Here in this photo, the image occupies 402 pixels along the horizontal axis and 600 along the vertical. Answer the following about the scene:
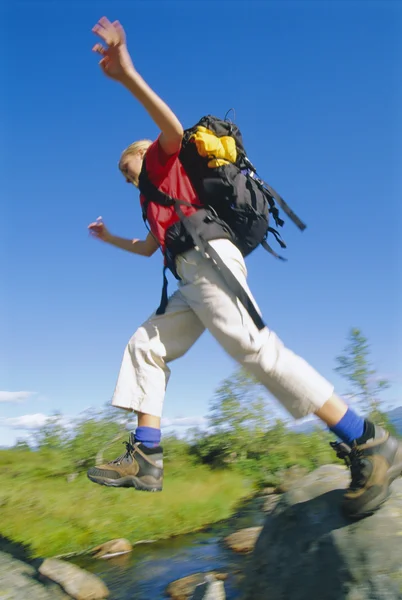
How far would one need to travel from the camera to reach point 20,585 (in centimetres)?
569

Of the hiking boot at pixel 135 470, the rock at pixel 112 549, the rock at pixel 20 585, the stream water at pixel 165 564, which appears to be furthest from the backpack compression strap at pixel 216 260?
the rock at pixel 112 549

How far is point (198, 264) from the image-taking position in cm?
304

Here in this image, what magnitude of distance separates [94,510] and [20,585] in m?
4.45

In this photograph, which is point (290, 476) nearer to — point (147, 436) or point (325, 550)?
point (325, 550)

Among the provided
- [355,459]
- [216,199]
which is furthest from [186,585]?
[216,199]

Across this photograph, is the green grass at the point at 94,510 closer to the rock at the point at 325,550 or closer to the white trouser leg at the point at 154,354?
the rock at the point at 325,550

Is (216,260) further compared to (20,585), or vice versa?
(20,585)

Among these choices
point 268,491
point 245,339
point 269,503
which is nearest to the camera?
point 245,339

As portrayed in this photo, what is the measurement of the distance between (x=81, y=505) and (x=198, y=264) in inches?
344

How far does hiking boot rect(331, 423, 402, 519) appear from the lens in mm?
2963

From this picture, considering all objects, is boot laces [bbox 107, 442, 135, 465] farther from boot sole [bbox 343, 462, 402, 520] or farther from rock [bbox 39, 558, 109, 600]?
rock [bbox 39, 558, 109, 600]

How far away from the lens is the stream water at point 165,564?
6508 mm

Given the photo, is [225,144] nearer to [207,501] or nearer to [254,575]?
[254,575]

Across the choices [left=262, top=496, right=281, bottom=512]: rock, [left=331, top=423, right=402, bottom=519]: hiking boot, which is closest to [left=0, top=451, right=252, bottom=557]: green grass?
[left=262, top=496, right=281, bottom=512]: rock
